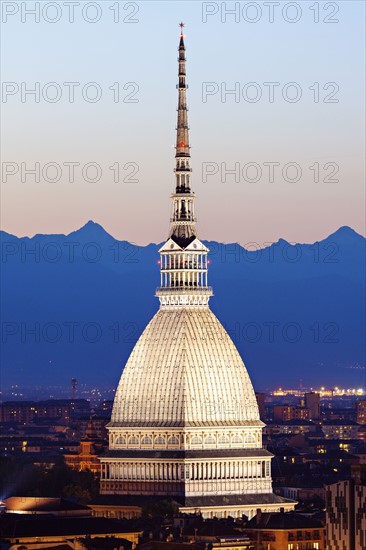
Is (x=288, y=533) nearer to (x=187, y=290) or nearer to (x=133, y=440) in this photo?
(x=133, y=440)

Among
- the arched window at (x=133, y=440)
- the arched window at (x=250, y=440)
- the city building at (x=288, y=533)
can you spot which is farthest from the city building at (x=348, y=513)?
the arched window at (x=250, y=440)

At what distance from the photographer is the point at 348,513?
118688 millimetres

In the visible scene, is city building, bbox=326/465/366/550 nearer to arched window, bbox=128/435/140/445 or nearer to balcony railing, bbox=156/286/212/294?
balcony railing, bbox=156/286/212/294

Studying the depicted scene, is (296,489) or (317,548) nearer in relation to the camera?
(317,548)

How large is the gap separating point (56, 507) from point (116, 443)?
29.7 ft

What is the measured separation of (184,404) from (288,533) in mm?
19496

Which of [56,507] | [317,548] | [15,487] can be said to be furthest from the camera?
[15,487]

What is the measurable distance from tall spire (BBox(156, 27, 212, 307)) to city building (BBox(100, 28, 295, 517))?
46 millimetres

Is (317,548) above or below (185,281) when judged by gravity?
below

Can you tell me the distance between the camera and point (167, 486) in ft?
533

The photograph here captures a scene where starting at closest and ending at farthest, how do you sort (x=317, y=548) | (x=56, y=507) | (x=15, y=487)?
(x=317, y=548) → (x=56, y=507) → (x=15, y=487)

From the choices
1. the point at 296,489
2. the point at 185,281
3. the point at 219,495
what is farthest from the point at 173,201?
the point at 296,489

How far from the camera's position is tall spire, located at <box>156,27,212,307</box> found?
163 meters

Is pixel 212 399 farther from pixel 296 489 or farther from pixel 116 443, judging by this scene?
pixel 296 489
